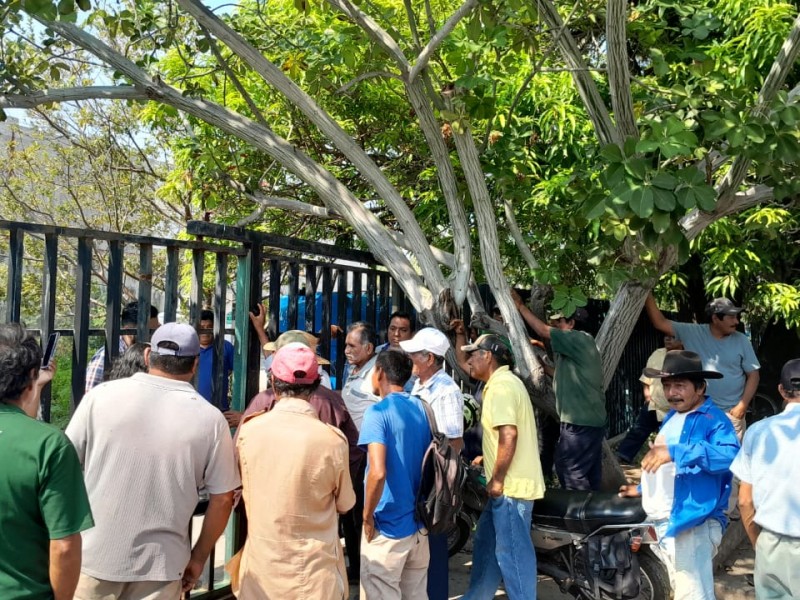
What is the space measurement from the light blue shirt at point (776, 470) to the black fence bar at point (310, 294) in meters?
3.07

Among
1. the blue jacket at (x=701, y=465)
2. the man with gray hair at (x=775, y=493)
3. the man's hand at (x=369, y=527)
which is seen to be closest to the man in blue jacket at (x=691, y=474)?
the blue jacket at (x=701, y=465)

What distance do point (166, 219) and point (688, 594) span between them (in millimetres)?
13411

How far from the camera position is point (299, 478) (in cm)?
299

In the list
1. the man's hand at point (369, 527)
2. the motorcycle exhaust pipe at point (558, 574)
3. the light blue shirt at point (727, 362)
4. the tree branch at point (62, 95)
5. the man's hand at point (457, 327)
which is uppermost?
the tree branch at point (62, 95)

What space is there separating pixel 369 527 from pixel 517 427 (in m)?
1.03

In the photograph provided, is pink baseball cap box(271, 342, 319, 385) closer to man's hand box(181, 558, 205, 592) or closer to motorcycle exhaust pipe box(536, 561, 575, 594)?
man's hand box(181, 558, 205, 592)

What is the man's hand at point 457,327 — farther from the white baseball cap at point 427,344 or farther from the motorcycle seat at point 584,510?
the motorcycle seat at point 584,510

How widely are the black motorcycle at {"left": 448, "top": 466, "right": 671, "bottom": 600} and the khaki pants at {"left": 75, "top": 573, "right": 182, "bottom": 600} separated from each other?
7.62ft

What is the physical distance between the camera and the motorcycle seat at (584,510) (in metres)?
4.29

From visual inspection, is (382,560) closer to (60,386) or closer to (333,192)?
(333,192)

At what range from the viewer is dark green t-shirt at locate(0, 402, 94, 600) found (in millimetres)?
2070

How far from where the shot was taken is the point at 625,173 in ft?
12.7

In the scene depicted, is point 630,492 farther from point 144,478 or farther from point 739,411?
point 144,478

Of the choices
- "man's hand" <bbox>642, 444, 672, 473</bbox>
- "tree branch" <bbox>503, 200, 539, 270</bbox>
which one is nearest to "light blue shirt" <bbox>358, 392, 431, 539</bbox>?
"man's hand" <bbox>642, 444, 672, 473</bbox>
